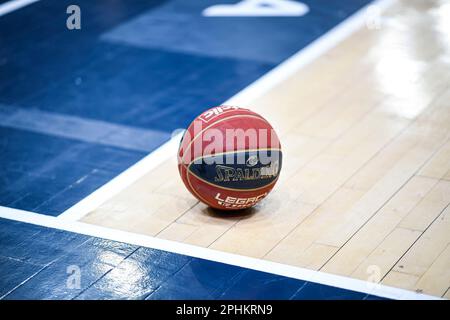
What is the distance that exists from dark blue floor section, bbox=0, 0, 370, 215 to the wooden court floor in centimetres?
51

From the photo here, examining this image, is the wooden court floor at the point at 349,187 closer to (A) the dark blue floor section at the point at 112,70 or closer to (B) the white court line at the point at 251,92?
(B) the white court line at the point at 251,92

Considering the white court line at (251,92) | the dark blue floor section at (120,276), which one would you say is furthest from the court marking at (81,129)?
the dark blue floor section at (120,276)

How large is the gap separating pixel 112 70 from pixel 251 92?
59.7 inches

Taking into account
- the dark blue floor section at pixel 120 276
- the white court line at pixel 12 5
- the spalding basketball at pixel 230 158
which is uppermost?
the spalding basketball at pixel 230 158

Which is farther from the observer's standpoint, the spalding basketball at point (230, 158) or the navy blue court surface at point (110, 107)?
the spalding basketball at point (230, 158)

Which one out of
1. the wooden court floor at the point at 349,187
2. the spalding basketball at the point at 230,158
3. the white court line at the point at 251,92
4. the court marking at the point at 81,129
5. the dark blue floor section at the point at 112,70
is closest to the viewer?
the wooden court floor at the point at 349,187

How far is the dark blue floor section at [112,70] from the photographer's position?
7262 millimetres

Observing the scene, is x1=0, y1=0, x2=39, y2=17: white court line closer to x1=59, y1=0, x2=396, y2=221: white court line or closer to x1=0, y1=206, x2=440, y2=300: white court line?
x1=59, y1=0, x2=396, y2=221: white court line

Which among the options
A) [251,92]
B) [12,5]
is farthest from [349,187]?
[12,5]

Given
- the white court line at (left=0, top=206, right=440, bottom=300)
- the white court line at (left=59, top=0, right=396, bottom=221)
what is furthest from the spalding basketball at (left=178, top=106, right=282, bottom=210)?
the white court line at (left=59, top=0, right=396, bottom=221)

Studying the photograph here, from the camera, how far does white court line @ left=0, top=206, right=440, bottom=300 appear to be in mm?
5441

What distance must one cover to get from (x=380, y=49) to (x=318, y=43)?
0.66m

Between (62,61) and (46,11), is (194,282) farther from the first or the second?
(46,11)

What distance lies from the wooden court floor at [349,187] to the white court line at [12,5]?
3837 mm
